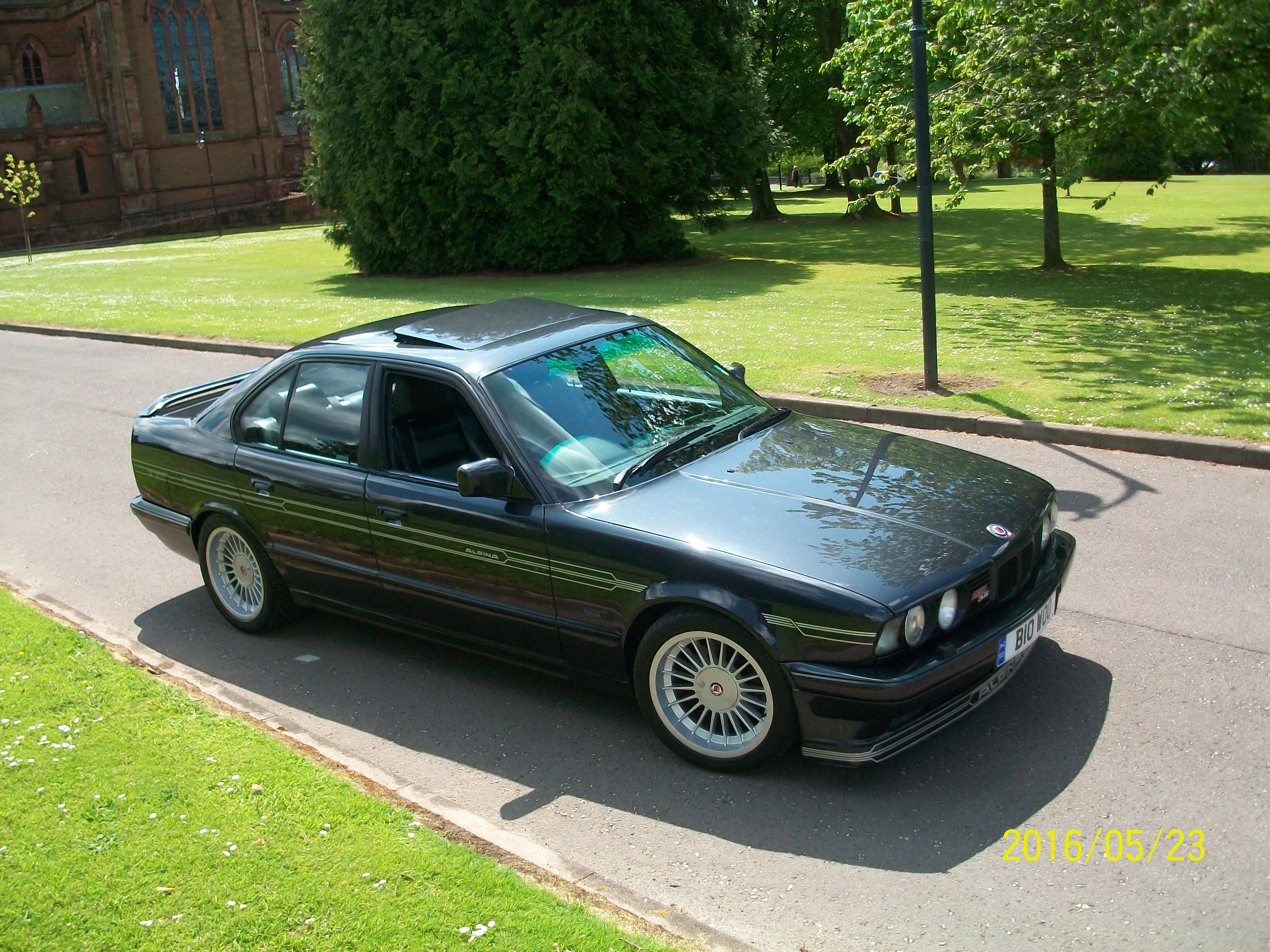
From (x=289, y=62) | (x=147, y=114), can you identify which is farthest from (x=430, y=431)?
(x=289, y=62)

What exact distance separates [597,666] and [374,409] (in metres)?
1.75

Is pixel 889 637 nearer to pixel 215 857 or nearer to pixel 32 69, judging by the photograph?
pixel 215 857

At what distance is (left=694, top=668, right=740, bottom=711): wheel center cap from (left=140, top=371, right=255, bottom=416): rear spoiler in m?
3.75

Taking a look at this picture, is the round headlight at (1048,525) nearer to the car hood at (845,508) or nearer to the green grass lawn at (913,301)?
the car hood at (845,508)

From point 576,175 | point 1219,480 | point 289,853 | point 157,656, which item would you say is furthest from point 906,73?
point 289,853

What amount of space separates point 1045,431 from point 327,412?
5970 mm

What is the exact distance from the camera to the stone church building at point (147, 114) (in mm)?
69688

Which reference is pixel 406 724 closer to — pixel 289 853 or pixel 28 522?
pixel 289 853

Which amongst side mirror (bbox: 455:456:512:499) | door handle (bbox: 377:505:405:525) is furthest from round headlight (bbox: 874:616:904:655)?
door handle (bbox: 377:505:405:525)

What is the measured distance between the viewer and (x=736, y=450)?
5.22 m

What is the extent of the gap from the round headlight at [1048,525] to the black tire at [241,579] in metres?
3.80

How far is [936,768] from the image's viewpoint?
4355 mm

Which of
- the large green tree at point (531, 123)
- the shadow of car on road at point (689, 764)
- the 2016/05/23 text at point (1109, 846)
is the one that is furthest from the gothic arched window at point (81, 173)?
the 2016/05/23 text at point (1109, 846)

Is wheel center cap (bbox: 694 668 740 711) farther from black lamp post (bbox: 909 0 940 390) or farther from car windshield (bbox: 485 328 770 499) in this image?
black lamp post (bbox: 909 0 940 390)
